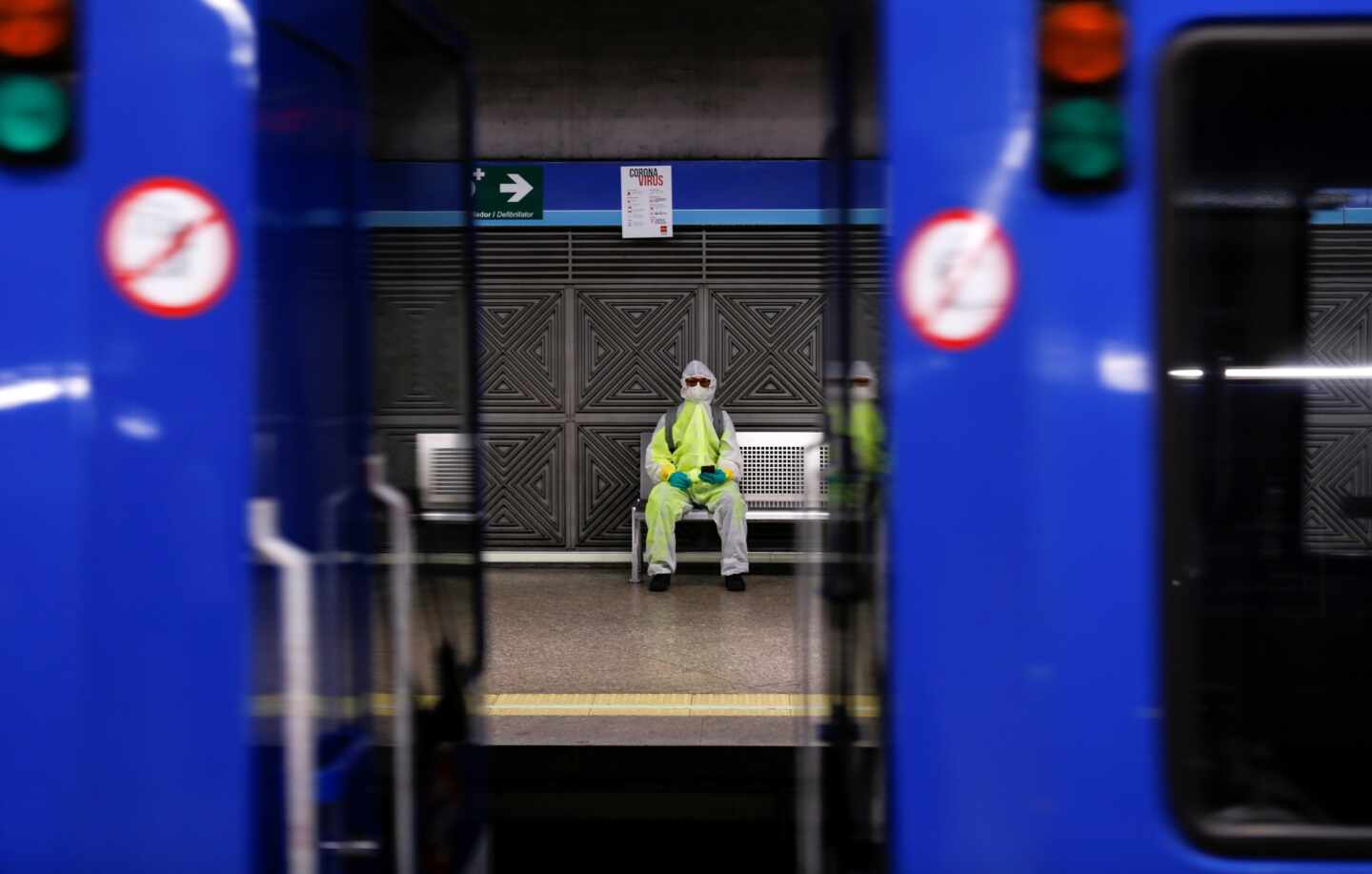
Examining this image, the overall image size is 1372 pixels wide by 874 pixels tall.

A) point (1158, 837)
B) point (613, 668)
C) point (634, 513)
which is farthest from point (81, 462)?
point (634, 513)

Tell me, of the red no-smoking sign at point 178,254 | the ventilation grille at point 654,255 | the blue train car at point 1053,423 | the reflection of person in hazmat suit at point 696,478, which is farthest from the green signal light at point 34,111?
the ventilation grille at point 654,255

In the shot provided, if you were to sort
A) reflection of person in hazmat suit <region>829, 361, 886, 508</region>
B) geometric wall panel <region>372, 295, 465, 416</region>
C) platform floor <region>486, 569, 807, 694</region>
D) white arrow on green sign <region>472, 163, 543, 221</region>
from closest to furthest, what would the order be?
1. reflection of person in hazmat suit <region>829, 361, 886, 508</region>
2. geometric wall panel <region>372, 295, 465, 416</region>
3. platform floor <region>486, 569, 807, 694</region>
4. white arrow on green sign <region>472, 163, 543, 221</region>

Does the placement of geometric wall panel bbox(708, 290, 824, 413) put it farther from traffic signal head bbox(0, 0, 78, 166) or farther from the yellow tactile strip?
traffic signal head bbox(0, 0, 78, 166)

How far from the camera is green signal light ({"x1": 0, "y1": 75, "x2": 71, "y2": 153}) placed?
144 cm

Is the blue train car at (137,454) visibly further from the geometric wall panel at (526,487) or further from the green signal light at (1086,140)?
the geometric wall panel at (526,487)

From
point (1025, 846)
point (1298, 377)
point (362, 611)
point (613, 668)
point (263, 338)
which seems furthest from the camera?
point (613, 668)

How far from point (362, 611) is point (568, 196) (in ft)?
28.2

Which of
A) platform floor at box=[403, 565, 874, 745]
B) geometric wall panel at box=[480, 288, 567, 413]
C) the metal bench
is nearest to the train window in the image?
platform floor at box=[403, 565, 874, 745]

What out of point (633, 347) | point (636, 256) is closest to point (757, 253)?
point (636, 256)

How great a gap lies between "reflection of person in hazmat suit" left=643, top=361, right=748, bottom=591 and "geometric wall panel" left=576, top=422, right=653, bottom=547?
65cm

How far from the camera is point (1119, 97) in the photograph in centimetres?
140

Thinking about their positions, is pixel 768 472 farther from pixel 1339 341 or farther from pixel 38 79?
pixel 38 79

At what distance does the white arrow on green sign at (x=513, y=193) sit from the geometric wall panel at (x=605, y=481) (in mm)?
1794

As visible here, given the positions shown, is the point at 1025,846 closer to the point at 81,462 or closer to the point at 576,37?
the point at 81,462
